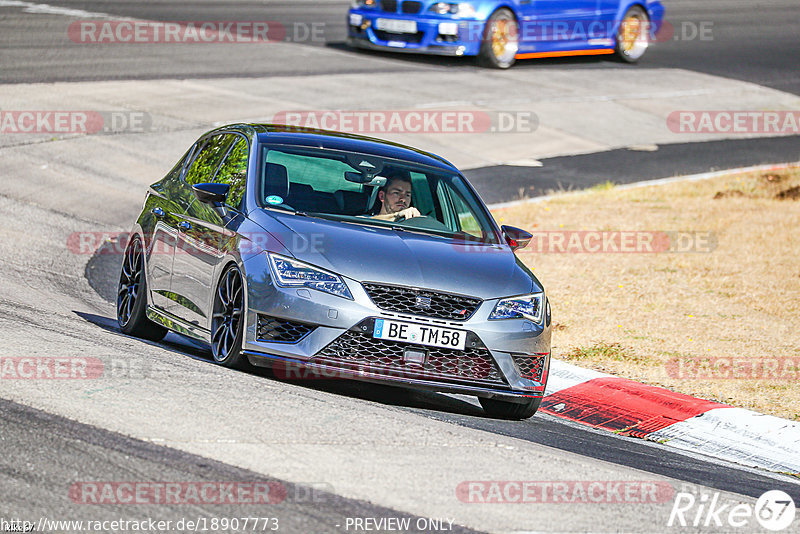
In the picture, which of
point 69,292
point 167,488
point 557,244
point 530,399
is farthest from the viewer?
point 557,244

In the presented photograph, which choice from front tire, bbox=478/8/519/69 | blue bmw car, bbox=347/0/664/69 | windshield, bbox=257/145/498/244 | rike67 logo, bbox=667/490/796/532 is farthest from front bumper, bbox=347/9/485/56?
rike67 logo, bbox=667/490/796/532

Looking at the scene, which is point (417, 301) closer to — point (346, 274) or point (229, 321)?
point (346, 274)

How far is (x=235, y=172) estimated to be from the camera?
8.49 metres

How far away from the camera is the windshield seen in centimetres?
815

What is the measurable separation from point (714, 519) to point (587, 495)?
0.57 m

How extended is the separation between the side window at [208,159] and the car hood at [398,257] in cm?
123

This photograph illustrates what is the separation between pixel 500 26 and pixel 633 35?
14.5 ft

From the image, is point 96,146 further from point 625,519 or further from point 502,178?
point 625,519

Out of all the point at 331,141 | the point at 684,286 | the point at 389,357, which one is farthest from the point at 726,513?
the point at 684,286

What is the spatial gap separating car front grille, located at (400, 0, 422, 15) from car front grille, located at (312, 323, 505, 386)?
16.6 m

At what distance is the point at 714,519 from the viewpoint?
5.53 metres

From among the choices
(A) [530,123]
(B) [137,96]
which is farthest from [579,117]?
(B) [137,96]

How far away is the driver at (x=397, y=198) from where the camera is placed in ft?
27.4

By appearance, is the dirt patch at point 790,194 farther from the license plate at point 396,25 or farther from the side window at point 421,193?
the side window at point 421,193
